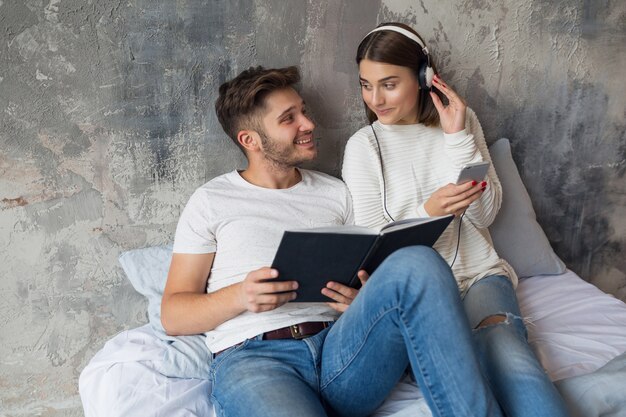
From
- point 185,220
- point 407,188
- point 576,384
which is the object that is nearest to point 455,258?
point 407,188

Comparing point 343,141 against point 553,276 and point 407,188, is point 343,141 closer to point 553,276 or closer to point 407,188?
point 407,188

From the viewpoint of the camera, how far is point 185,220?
1.67m

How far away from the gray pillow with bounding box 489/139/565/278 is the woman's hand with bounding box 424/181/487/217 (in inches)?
18.2

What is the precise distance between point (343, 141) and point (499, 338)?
84cm

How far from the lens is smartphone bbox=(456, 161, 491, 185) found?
1.58m

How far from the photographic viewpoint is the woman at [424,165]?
5.44 ft

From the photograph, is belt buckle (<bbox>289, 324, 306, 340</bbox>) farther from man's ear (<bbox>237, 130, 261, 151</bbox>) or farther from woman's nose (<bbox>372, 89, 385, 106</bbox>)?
woman's nose (<bbox>372, 89, 385, 106</bbox>)

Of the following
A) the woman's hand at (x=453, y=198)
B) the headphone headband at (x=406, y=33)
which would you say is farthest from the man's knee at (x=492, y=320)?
the headphone headband at (x=406, y=33)

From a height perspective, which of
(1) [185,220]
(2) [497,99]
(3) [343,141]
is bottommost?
(1) [185,220]

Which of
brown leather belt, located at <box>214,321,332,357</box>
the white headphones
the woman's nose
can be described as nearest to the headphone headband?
the white headphones

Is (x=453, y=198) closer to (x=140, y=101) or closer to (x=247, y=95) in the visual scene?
(x=247, y=95)

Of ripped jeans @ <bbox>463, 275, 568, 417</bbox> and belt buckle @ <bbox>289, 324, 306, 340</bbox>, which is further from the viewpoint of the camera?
belt buckle @ <bbox>289, 324, 306, 340</bbox>

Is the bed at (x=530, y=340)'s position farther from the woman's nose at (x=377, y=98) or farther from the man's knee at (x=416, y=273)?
the woman's nose at (x=377, y=98)

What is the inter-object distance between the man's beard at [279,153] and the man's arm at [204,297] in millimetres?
308
